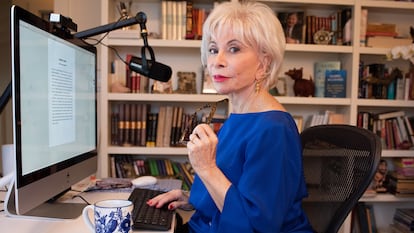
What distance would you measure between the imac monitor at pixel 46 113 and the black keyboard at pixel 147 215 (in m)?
0.18

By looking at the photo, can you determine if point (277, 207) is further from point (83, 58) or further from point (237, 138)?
point (83, 58)

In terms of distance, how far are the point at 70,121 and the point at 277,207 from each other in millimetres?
676

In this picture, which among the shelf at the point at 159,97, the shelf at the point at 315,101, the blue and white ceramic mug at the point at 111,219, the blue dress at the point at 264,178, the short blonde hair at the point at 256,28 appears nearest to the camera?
the blue and white ceramic mug at the point at 111,219

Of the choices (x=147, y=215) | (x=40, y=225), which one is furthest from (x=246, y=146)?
(x=40, y=225)

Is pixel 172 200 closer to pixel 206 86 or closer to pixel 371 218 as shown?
pixel 206 86

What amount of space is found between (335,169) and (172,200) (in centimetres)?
52

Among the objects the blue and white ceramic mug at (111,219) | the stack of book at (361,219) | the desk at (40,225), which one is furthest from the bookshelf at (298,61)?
the blue and white ceramic mug at (111,219)

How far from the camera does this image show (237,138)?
1032 mm

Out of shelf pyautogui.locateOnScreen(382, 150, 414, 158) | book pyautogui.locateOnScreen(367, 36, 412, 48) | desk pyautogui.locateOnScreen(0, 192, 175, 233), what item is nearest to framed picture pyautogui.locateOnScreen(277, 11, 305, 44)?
book pyautogui.locateOnScreen(367, 36, 412, 48)

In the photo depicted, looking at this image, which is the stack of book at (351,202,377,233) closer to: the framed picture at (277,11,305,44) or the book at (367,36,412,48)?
the book at (367,36,412,48)

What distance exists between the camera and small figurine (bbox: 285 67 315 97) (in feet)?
8.37

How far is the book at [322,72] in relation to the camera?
2.60 m

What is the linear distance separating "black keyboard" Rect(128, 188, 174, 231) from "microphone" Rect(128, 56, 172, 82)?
0.40 metres

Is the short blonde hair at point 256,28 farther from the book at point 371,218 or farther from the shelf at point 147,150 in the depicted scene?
the book at point 371,218
